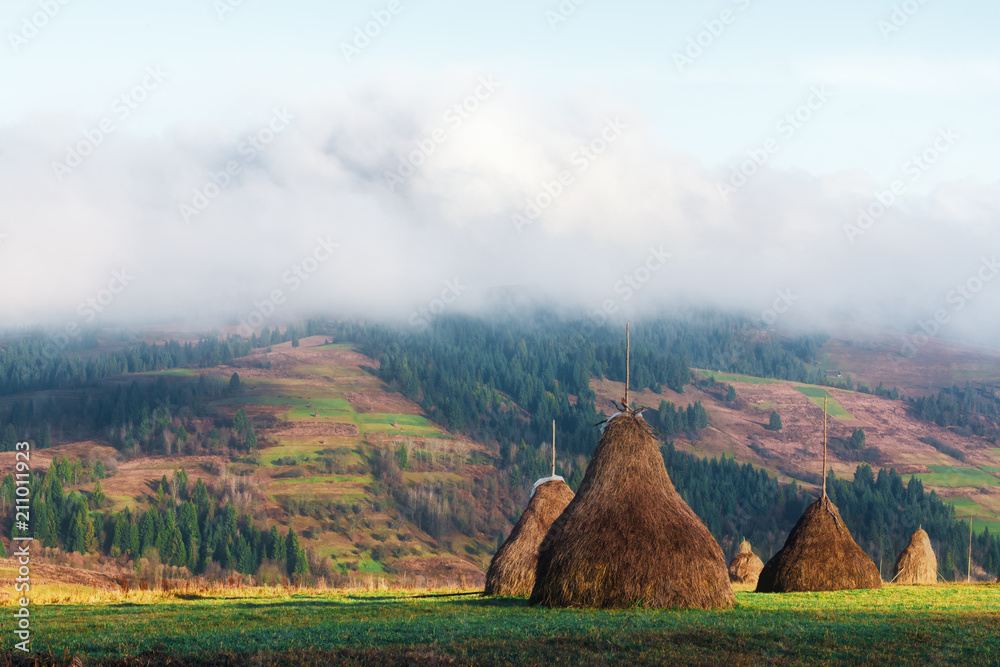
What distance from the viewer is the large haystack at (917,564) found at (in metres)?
62.7

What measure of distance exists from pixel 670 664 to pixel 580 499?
15.3 m

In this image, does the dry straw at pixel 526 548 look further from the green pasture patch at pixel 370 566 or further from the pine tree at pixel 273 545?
the green pasture patch at pixel 370 566

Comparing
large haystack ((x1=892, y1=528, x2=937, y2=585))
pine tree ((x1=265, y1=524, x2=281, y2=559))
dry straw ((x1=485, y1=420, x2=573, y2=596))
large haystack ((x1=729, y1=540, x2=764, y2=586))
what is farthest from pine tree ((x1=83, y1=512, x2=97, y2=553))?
large haystack ((x1=892, y1=528, x2=937, y2=585))

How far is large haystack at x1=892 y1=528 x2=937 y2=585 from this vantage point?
206 ft

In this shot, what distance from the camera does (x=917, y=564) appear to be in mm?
63312

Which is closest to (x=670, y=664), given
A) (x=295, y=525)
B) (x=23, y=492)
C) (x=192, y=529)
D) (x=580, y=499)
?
(x=580, y=499)

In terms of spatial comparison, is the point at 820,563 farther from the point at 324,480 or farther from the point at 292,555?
the point at 324,480

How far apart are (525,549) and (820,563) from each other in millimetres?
14003

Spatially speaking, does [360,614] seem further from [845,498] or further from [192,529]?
[845,498]

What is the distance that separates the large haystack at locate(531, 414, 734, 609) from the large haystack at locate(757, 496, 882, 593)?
13.5 m

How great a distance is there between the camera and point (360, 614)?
2783 centimetres

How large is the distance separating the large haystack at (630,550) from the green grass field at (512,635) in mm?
1256

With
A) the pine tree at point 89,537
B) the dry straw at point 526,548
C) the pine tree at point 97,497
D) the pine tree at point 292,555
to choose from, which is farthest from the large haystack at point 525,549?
the pine tree at point 97,497

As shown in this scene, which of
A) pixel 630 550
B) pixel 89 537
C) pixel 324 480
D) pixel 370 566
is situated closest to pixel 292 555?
pixel 370 566
